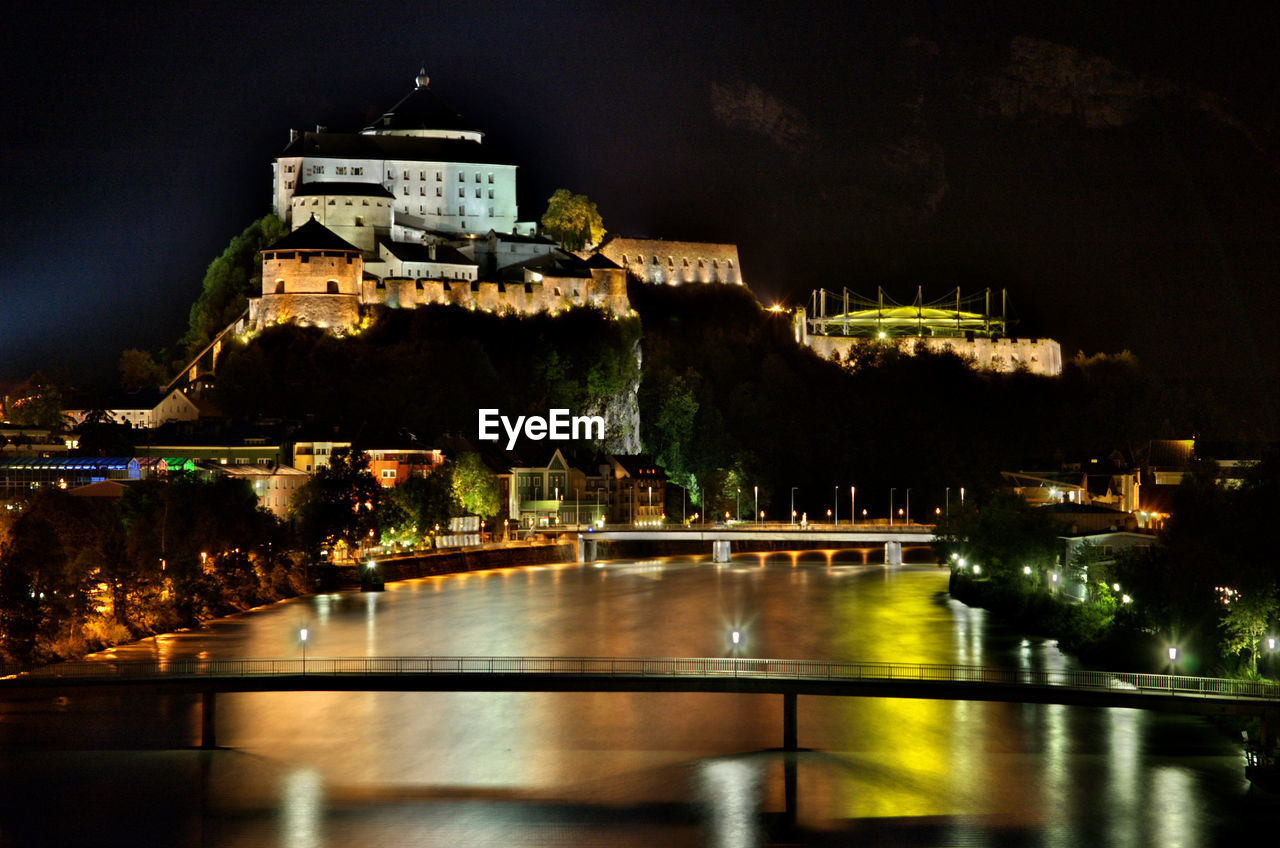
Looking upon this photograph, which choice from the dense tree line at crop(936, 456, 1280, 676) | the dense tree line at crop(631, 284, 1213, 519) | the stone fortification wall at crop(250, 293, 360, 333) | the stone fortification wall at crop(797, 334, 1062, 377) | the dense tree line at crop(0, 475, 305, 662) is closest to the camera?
the dense tree line at crop(936, 456, 1280, 676)

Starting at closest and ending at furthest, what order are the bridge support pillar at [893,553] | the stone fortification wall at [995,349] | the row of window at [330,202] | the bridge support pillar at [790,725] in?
the bridge support pillar at [790,725] < the bridge support pillar at [893,553] < the row of window at [330,202] < the stone fortification wall at [995,349]

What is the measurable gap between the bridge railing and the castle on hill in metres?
26.5

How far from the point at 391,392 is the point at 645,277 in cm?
1458

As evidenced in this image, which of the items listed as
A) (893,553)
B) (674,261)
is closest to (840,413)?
(674,261)

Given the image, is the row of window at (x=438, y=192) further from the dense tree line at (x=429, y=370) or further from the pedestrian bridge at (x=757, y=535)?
the pedestrian bridge at (x=757, y=535)

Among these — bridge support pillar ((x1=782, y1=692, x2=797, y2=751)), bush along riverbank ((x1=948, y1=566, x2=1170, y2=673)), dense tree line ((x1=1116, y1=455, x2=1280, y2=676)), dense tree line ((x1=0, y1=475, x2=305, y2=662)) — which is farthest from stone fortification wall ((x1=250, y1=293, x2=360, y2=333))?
bridge support pillar ((x1=782, y1=692, x2=797, y2=751))

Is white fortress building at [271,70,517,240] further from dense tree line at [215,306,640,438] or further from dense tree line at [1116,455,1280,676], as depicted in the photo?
dense tree line at [1116,455,1280,676]

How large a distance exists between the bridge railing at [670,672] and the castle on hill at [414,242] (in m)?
26.5

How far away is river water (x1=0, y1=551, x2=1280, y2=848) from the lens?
15.8 meters

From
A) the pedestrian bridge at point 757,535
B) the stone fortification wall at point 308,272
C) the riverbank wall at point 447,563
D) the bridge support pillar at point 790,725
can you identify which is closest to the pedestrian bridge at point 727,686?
the bridge support pillar at point 790,725

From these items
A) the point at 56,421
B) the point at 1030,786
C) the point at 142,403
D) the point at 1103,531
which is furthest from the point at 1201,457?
the point at 56,421

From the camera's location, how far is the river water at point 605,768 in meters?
15.8

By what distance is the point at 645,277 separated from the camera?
57156mm

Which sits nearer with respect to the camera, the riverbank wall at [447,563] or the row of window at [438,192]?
the riverbank wall at [447,563]
